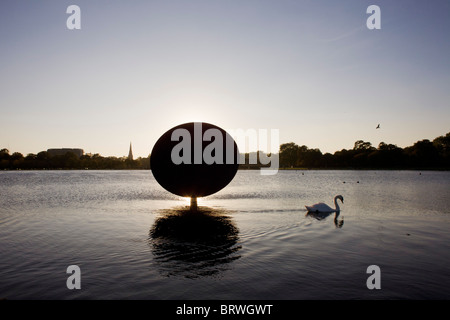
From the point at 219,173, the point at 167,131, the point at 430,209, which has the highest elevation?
the point at 167,131

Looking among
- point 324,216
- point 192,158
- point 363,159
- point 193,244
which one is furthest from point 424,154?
point 193,244

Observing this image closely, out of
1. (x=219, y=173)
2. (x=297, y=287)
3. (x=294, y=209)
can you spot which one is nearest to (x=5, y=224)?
(x=219, y=173)

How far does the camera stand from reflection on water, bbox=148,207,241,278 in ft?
22.2

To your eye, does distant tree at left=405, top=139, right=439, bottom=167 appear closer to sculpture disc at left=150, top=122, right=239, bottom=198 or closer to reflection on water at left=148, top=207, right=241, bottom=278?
sculpture disc at left=150, top=122, right=239, bottom=198

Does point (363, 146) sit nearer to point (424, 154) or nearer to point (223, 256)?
point (424, 154)

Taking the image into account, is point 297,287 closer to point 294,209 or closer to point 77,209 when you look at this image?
point 294,209

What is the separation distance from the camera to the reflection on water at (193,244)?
6781 millimetres

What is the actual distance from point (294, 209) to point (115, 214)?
9862mm

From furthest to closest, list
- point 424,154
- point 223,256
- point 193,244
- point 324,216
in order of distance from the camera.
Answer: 1. point 424,154
2. point 324,216
3. point 193,244
4. point 223,256

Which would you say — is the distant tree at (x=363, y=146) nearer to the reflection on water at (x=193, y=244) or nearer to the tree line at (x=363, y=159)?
the tree line at (x=363, y=159)

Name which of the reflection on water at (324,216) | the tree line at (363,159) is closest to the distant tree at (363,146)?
the tree line at (363,159)

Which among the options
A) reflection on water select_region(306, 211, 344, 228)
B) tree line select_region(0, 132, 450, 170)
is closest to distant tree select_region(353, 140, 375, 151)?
tree line select_region(0, 132, 450, 170)

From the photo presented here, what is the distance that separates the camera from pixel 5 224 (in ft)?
41.0

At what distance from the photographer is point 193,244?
9.00 metres
